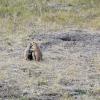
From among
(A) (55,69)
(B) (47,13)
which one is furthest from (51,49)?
(B) (47,13)

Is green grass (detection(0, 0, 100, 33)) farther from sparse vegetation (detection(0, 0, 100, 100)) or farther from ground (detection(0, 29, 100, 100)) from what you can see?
ground (detection(0, 29, 100, 100))

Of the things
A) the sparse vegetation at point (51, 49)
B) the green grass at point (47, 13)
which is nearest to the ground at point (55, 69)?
the sparse vegetation at point (51, 49)

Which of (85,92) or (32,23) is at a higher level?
(32,23)

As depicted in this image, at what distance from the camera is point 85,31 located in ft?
49.5

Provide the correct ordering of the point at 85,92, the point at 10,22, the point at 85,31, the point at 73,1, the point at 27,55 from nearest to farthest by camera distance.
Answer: the point at 85,92
the point at 27,55
the point at 85,31
the point at 10,22
the point at 73,1

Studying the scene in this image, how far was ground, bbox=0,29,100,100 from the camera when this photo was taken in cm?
864

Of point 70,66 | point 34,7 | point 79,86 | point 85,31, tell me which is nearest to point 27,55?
point 70,66

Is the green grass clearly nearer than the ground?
No

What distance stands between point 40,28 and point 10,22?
1.25 meters

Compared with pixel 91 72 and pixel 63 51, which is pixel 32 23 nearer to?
pixel 63 51

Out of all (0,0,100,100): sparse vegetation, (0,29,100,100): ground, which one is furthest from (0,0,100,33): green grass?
(0,29,100,100): ground

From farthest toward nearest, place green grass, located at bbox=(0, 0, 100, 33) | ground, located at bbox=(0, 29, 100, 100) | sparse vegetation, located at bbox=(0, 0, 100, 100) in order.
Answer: green grass, located at bbox=(0, 0, 100, 33)
sparse vegetation, located at bbox=(0, 0, 100, 100)
ground, located at bbox=(0, 29, 100, 100)

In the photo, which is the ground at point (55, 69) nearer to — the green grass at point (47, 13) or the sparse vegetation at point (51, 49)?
the sparse vegetation at point (51, 49)

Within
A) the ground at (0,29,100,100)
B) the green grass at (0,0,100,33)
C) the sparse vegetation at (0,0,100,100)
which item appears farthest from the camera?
the green grass at (0,0,100,33)
